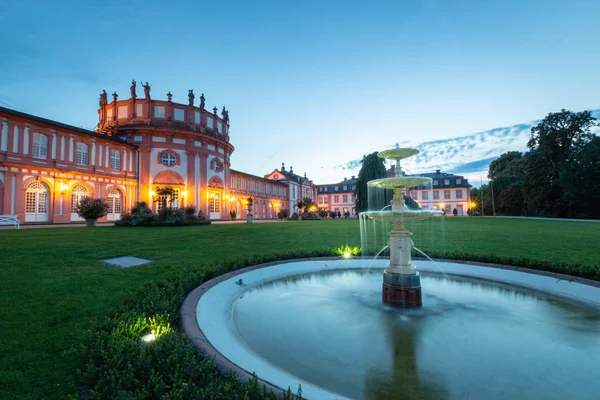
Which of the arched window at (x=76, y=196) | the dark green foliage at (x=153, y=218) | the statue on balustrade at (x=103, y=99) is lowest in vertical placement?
Result: the dark green foliage at (x=153, y=218)

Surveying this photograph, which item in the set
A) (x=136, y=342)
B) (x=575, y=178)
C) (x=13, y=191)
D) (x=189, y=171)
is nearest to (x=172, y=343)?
(x=136, y=342)

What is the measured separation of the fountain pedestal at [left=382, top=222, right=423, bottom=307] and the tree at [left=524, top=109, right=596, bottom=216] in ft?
144

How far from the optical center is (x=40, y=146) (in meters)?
21.4

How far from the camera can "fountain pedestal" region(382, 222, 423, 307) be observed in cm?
474

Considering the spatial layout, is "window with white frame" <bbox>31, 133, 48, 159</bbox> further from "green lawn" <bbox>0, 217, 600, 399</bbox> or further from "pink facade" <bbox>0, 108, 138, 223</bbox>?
"green lawn" <bbox>0, 217, 600, 399</bbox>

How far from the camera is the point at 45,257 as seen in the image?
6656 mm

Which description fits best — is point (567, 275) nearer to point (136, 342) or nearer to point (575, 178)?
point (136, 342)

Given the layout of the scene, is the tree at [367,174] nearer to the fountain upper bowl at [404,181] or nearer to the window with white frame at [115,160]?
the window with white frame at [115,160]

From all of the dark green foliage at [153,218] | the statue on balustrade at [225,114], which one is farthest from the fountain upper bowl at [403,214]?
the statue on balustrade at [225,114]

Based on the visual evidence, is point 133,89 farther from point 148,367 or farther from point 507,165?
point 507,165

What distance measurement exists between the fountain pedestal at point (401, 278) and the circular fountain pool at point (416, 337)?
0.73ft

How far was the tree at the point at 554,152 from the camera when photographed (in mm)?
37031

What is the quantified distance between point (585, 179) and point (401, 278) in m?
42.9

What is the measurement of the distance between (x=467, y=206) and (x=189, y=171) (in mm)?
60343
